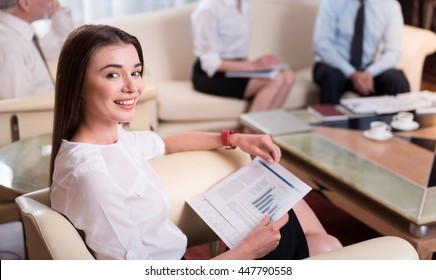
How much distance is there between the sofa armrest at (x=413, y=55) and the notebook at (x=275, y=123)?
18.5 inches

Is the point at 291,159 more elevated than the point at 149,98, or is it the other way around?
the point at 149,98

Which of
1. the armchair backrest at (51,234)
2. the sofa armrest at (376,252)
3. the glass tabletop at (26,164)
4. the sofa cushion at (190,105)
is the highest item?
the armchair backrest at (51,234)

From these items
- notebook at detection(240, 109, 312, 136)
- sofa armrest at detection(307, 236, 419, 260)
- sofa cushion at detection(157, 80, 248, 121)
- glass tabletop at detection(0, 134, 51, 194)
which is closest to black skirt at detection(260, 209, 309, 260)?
sofa armrest at detection(307, 236, 419, 260)

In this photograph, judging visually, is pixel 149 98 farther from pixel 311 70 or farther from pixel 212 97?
pixel 311 70

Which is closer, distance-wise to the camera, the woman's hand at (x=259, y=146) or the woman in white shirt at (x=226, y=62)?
→ the woman's hand at (x=259, y=146)

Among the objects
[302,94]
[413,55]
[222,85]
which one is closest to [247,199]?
[222,85]

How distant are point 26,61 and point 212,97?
975 millimetres

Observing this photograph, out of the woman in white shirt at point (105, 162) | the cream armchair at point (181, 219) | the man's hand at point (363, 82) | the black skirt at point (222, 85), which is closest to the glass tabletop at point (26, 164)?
the cream armchair at point (181, 219)

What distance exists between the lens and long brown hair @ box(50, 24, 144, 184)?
2.50 ft

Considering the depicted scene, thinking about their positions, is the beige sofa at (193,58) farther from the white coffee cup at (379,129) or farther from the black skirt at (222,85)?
the white coffee cup at (379,129)

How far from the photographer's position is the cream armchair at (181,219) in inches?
30.7

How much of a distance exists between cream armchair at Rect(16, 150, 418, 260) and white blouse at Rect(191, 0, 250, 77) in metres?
1.14

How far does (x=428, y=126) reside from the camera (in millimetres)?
1725
